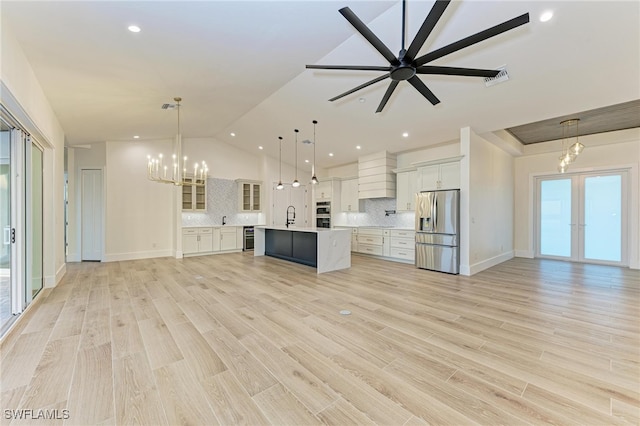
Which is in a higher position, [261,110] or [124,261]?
[261,110]

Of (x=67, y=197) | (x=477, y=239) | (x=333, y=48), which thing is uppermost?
(x=333, y=48)

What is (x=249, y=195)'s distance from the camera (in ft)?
30.0

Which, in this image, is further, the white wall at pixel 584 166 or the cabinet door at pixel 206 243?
the cabinet door at pixel 206 243

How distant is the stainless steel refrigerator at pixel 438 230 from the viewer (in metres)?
5.52

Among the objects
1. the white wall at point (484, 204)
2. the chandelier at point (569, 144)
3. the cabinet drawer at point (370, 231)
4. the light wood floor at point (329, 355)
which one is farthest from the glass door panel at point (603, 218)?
the cabinet drawer at point (370, 231)

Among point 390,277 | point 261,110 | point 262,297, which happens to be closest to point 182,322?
point 262,297

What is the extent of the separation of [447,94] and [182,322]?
506 cm

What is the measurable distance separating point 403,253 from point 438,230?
1.36 m

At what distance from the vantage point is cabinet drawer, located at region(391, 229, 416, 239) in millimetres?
6621

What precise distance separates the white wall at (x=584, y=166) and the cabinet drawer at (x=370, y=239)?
13.0ft

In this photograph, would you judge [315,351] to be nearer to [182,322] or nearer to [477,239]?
[182,322]

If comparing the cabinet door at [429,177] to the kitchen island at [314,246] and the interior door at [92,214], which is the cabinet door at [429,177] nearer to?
the kitchen island at [314,246]

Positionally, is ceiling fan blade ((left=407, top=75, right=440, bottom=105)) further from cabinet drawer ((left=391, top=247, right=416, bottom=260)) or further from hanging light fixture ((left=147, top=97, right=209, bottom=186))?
cabinet drawer ((left=391, top=247, right=416, bottom=260))

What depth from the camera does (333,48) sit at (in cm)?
367
